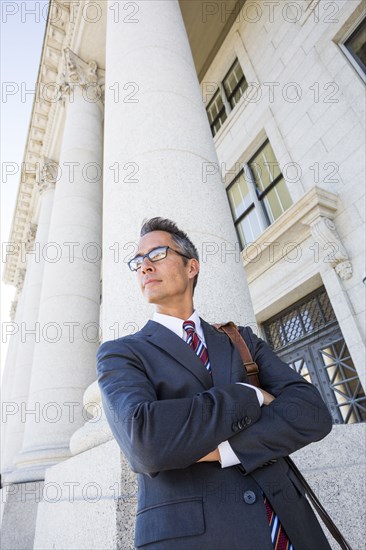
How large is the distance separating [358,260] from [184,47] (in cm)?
710

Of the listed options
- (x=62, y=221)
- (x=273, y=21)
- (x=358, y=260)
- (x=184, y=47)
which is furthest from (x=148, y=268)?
(x=273, y=21)

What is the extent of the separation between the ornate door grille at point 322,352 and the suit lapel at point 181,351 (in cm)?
995

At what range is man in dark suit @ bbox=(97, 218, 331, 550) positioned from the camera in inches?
70.3

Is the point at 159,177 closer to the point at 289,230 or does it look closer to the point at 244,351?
the point at 244,351

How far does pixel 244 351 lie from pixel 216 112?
20569mm

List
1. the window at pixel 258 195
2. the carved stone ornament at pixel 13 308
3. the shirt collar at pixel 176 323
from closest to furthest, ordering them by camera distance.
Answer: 1. the shirt collar at pixel 176 323
2. the window at pixel 258 195
3. the carved stone ornament at pixel 13 308

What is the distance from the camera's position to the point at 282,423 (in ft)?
6.96

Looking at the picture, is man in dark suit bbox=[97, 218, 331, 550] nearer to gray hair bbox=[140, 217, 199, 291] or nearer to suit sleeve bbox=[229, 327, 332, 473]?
suit sleeve bbox=[229, 327, 332, 473]

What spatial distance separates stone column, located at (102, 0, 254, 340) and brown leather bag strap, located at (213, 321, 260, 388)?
1.25 m

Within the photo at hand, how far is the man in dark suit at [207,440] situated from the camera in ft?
5.86

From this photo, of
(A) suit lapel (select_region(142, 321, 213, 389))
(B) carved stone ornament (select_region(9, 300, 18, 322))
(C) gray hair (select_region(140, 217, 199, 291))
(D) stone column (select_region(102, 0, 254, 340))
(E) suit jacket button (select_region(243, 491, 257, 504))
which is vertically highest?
(B) carved stone ornament (select_region(9, 300, 18, 322))

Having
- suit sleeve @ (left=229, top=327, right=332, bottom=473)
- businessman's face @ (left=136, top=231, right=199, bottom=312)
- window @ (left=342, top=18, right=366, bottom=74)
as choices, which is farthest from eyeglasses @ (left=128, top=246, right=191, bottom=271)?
window @ (left=342, top=18, right=366, bottom=74)

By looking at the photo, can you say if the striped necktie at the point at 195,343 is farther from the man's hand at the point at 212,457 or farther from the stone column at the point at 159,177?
the stone column at the point at 159,177

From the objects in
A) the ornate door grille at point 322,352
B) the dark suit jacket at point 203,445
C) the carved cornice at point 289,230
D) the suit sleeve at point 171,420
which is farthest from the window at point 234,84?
the suit sleeve at point 171,420
